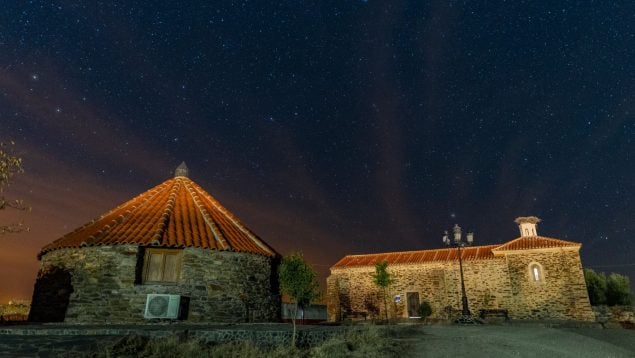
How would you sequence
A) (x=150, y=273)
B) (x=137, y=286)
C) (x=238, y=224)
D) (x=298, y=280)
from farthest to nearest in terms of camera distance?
(x=238, y=224)
(x=150, y=273)
(x=137, y=286)
(x=298, y=280)

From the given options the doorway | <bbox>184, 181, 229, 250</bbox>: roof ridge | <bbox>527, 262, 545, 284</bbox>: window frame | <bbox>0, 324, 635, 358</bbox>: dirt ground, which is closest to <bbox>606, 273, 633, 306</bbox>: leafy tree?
<bbox>527, 262, 545, 284</bbox>: window frame

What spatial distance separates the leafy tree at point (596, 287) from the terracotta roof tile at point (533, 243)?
15.2 meters

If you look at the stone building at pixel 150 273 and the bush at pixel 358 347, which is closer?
the bush at pixel 358 347

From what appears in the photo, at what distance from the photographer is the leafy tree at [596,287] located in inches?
1515

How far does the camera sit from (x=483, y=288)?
2872 cm

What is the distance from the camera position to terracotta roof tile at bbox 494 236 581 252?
27502 millimetres

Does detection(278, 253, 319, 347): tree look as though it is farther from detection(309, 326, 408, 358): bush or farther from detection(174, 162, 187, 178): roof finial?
detection(174, 162, 187, 178): roof finial

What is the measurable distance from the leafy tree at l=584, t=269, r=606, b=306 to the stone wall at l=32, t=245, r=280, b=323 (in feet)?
129

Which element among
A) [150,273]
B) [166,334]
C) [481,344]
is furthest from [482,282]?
[166,334]

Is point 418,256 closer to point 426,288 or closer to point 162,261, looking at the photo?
point 426,288

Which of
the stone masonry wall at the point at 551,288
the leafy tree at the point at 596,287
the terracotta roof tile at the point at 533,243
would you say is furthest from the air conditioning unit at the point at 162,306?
the leafy tree at the point at 596,287

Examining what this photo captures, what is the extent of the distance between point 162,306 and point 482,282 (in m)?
24.5

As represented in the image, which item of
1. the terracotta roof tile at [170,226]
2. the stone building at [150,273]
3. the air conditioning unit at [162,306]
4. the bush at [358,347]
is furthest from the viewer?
the terracotta roof tile at [170,226]

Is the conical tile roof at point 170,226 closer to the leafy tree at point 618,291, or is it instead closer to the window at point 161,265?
the window at point 161,265
